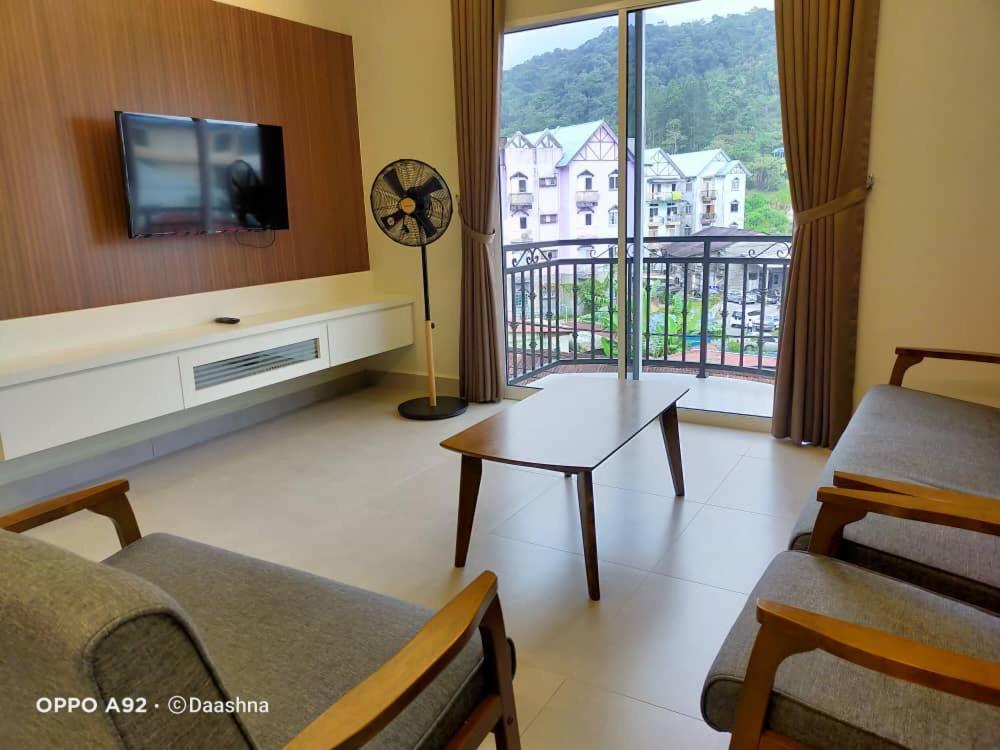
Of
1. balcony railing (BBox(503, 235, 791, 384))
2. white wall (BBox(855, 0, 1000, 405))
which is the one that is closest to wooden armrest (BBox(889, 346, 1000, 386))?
white wall (BBox(855, 0, 1000, 405))

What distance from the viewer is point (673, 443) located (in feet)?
9.55

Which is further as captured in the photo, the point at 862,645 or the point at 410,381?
the point at 410,381

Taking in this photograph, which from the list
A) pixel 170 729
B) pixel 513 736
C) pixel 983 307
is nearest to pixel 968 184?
pixel 983 307

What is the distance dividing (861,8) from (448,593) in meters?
2.96

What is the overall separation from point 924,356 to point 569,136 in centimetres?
230

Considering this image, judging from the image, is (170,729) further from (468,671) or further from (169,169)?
(169,169)

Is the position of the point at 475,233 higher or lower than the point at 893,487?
higher

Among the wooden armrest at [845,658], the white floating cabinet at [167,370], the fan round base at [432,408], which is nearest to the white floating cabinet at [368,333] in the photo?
the white floating cabinet at [167,370]

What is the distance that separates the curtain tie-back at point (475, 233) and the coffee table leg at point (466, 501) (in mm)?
2177

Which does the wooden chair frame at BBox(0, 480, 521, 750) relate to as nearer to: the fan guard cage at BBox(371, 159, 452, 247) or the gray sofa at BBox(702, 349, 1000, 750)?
the gray sofa at BBox(702, 349, 1000, 750)

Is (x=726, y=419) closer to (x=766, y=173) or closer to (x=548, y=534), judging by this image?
(x=766, y=173)

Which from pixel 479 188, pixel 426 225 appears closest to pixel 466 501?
pixel 426 225

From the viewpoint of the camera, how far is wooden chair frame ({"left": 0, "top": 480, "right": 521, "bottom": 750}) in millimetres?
942

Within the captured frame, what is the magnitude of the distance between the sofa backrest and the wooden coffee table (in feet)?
4.88
